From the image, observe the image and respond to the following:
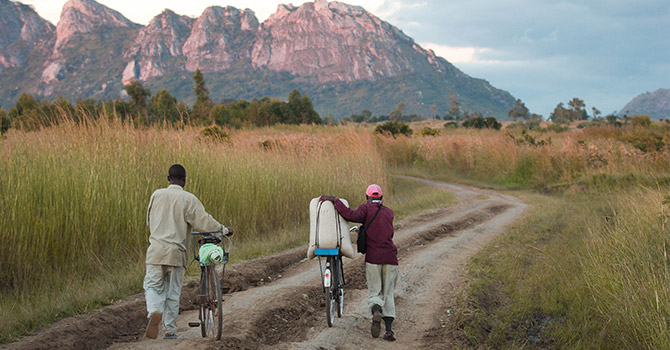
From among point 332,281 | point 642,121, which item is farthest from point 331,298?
point 642,121

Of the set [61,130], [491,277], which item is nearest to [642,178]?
[491,277]

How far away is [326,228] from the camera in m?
6.11

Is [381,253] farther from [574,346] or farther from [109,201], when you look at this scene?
[109,201]

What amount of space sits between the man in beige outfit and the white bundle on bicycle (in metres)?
0.98

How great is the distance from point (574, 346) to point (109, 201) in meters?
7.89

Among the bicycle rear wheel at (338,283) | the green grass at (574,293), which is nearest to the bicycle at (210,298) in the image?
the bicycle rear wheel at (338,283)

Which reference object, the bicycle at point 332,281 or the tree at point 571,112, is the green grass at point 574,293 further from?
the tree at point 571,112

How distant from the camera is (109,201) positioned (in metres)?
9.95

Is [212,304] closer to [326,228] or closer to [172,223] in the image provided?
[172,223]

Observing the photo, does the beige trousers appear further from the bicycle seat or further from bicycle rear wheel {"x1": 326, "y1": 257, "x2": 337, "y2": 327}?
the bicycle seat

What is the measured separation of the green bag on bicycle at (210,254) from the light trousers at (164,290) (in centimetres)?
47

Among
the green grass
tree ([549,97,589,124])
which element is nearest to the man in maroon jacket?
the green grass

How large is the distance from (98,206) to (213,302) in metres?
5.19

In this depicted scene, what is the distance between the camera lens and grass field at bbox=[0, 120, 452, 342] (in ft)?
26.7
